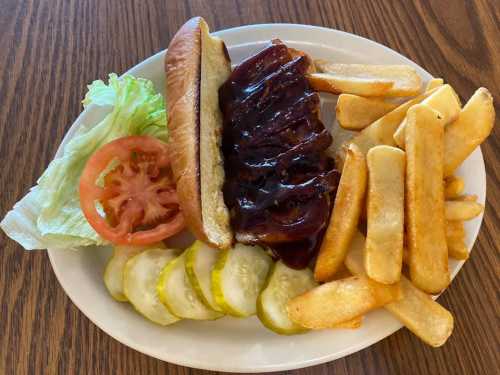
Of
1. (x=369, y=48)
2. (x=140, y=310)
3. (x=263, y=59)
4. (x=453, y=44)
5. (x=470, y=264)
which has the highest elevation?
(x=263, y=59)

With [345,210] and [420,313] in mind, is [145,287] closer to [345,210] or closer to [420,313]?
[345,210]

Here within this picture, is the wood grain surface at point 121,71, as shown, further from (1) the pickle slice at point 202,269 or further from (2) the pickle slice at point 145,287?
(1) the pickle slice at point 202,269

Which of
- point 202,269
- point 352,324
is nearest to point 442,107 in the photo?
point 352,324

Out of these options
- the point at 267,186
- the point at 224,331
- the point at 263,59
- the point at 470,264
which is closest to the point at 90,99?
the point at 263,59

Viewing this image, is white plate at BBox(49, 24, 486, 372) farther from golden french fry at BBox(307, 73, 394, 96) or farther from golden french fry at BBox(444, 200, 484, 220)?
golden french fry at BBox(307, 73, 394, 96)

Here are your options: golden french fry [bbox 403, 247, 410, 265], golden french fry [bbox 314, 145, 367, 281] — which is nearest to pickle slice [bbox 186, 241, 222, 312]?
golden french fry [bbox 314, 145, 367, 281]

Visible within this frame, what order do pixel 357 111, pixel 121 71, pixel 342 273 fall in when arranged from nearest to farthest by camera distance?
pixel 342 273 → pixel 357 111 → pixel 121 71

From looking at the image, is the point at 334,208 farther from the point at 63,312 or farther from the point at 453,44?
the point at 453,44

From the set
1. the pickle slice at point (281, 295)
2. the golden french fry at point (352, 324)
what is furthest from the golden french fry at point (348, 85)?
the golden french fry at point (352, 324)
